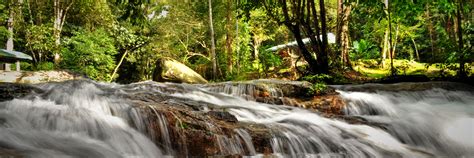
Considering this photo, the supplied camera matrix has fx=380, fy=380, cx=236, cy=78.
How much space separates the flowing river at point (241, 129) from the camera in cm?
449

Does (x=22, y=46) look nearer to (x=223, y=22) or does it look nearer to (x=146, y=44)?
(x=146, y=44)

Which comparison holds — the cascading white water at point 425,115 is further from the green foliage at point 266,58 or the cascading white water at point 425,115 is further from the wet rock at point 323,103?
the green foliage at point 266,58

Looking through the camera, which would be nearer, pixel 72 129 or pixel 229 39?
pixel 72 129

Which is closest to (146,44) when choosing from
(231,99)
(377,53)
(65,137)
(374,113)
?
(377,53)

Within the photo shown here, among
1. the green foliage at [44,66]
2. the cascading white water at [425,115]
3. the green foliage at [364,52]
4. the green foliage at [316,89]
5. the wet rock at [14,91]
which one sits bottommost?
the cascading white water at [425,115]

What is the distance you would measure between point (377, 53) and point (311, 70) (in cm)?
1326

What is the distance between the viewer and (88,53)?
19734mm

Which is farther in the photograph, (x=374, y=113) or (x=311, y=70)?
(x=311, y=70)

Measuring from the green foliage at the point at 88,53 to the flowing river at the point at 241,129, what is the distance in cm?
1275

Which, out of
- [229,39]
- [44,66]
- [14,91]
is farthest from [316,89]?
[44,66]

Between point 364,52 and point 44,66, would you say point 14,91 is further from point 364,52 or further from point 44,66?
point 364,52

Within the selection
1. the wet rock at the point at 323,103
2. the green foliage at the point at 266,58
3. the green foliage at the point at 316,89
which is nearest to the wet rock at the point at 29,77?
the green foliage at the point at 266,58

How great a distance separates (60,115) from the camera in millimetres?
5094

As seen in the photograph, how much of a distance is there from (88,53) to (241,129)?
16741mm
